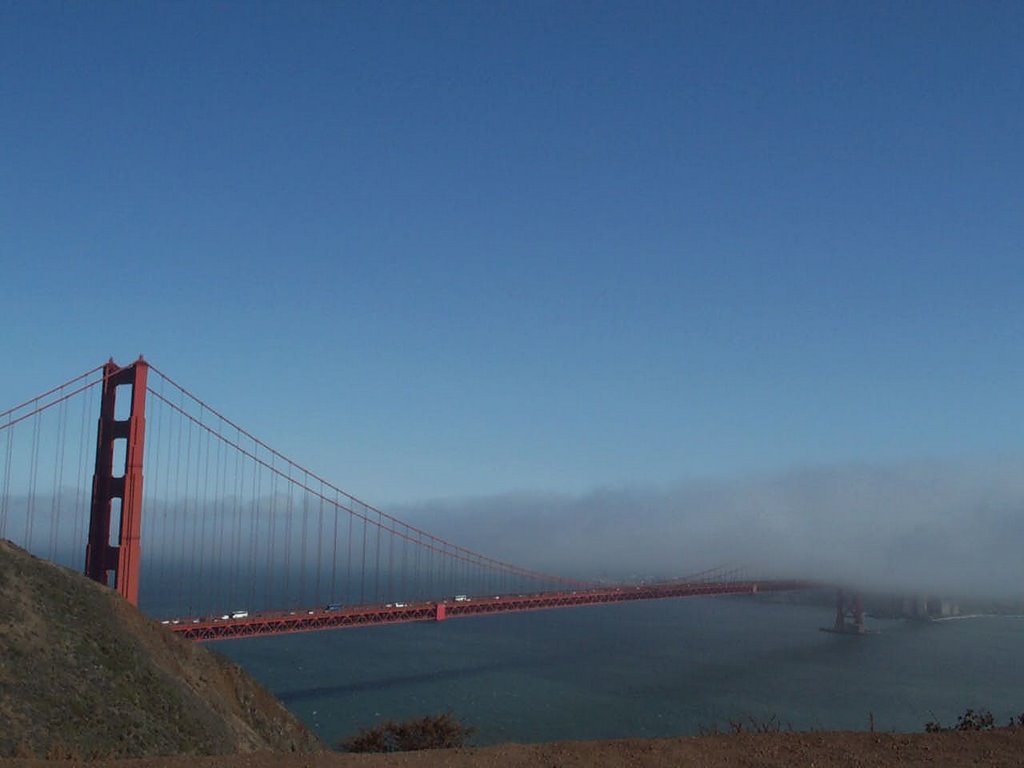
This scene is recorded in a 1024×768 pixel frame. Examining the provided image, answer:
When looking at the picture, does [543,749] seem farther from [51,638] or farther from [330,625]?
[330,625]

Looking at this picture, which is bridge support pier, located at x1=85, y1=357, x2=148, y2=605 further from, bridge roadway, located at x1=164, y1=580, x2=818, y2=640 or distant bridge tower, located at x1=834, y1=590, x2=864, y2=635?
distant bridge tower, located at x1=834, y1=590, x2=864, y2=635

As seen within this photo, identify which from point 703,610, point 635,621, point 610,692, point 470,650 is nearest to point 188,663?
point 610,692

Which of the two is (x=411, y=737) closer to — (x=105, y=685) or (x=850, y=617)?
(x=105, y=685)

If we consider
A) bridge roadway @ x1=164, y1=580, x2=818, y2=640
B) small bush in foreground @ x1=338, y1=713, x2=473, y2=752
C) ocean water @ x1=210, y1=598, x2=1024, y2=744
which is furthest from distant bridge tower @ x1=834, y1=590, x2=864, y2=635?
small bush in foreground @ x1=338, y1=713, x2=473, y2=752

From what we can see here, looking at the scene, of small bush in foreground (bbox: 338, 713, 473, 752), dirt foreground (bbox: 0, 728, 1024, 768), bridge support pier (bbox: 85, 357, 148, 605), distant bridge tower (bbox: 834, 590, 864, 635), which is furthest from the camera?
distant bridge tower (bbox: 834, 590, 864, 635)

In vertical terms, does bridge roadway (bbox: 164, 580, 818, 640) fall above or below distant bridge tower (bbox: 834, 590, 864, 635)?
above
